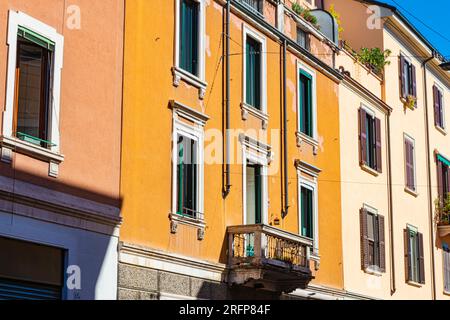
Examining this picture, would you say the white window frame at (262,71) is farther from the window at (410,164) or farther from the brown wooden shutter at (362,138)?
the window at (410,164)

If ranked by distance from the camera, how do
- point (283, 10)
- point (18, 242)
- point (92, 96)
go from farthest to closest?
point (283, 10) < point (92, 96) < point (18, 242)

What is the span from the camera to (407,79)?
104 ft

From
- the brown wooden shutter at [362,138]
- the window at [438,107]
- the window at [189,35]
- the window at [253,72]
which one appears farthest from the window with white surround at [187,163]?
the window at [438,107]

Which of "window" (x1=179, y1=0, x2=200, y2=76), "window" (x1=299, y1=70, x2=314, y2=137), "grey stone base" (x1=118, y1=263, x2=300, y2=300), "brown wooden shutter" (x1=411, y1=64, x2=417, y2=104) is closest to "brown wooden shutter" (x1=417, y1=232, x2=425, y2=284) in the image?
"brown wooden shutter" (x1=411, y1=64, x2=417, y2=104)

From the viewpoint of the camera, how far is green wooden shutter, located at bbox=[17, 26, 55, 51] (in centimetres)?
1547

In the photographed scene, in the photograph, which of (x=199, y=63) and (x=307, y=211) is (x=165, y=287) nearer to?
(x=199, y=63)

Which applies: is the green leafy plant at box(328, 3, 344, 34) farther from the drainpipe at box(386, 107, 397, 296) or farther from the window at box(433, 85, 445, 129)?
the window at box(433, 85, 445, 129)

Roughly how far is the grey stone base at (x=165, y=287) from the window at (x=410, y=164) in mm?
10667

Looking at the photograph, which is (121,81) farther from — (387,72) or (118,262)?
(387,72)

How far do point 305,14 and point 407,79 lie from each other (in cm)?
709

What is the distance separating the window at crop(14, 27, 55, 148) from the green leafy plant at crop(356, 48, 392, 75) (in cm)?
1478

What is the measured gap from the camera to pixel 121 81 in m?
17.6
